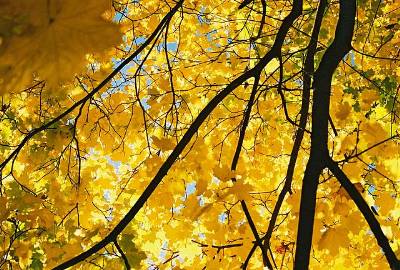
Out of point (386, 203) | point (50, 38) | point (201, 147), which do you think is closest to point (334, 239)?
point (386, 203)

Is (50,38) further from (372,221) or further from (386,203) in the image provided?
(386,203)

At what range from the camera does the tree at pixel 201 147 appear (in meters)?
1.87

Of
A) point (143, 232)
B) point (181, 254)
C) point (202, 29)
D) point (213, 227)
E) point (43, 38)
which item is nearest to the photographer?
point (43, 38)

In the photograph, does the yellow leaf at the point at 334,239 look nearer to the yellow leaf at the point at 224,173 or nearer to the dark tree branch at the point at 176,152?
the yellow leaf at the point at 224,173

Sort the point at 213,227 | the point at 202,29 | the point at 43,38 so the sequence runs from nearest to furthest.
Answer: the point at 43,38, the point at 213,227, the point at 202,29

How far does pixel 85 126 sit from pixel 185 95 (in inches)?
33.0

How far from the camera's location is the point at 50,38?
2.11 ft

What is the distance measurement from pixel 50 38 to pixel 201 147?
2.78 meters

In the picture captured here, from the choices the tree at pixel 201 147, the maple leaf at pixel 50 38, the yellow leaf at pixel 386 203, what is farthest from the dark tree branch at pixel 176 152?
the maple leaf at pixel 50 38

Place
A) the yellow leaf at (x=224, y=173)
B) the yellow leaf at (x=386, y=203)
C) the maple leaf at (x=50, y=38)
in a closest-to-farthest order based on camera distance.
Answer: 1. the maple leaf at (x=50, y=38)
2. the yellow leaf at (x=224, y=173)
3. the yellow leaf at (x=386, y=203)

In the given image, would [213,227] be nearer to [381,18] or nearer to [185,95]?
[185,95]

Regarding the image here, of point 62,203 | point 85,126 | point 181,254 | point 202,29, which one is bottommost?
point 181,254

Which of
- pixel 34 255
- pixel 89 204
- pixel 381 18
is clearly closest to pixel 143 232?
pixel 89 204

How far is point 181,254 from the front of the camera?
343 centimetres
